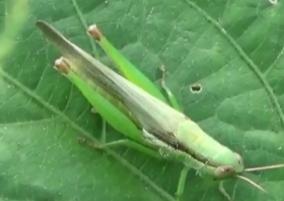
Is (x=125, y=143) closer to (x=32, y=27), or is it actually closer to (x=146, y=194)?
(x=146, y=194)

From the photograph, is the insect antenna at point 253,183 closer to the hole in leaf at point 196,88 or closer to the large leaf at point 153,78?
the large leaf at point 153,78

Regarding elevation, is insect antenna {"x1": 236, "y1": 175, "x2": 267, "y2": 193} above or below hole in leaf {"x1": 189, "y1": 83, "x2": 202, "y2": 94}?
below

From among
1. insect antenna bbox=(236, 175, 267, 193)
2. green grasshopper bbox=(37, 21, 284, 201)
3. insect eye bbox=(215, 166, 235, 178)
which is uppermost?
green grasshopper bbox=(37, 21, 284, 201)

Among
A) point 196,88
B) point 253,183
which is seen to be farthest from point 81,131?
point 253,183

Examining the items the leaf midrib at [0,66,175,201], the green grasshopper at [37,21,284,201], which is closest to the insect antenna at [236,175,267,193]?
the green grasshopper at [37,21,284,201]

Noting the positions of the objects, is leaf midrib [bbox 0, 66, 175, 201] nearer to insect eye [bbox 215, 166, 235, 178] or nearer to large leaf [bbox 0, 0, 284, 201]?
large leaf [bbox 0, 0, 284, 201]

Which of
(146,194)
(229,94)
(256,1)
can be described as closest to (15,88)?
(146,194)

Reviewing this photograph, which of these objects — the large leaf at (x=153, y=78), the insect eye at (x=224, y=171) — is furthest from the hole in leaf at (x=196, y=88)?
the insect eye at (x=224, y=171)
